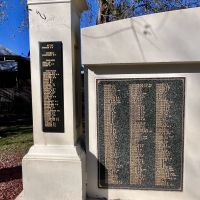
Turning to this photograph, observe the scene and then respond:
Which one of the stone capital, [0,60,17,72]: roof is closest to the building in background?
[0,60,17,72]: roof

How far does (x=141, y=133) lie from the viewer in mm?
4445

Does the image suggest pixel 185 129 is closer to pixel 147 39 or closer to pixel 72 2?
pixel 147 39

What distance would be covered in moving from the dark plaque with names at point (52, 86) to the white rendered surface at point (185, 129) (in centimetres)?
45

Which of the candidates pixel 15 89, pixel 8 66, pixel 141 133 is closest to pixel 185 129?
pixel 141 133

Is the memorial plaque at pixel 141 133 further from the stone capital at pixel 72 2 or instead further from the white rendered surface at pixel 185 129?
the stone capital at pixel 72 2

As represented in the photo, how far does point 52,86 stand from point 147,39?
57.1 inches

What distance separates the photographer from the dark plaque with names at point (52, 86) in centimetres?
419

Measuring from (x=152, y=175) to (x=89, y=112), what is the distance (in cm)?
132

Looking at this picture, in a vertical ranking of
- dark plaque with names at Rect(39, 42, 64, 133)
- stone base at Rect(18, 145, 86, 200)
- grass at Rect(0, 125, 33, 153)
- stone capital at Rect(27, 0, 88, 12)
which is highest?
stone capital at Rect(27, 0, 88, 12)

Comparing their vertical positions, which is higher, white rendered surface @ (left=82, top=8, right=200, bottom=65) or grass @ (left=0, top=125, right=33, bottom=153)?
white rendered surface @ (left=82, top=8, right=200, bottom=65)

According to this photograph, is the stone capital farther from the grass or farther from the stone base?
the grass

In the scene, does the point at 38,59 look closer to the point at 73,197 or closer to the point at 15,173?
the point at 73,197

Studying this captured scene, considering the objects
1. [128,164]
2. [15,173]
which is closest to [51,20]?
Result: [128,164]

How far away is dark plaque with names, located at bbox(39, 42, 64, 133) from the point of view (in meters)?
4.19
